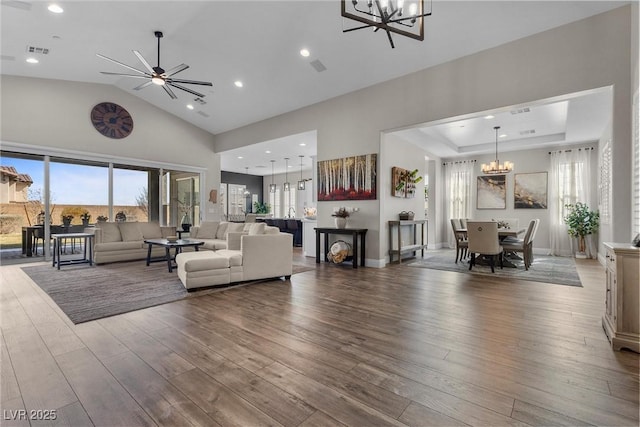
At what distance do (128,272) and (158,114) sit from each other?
4.84 m

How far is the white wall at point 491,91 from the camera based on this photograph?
354 cm

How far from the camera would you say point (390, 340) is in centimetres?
243

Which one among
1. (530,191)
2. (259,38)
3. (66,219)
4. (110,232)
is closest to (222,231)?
(110,232)

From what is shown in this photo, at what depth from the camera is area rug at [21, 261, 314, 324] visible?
3.26 metres

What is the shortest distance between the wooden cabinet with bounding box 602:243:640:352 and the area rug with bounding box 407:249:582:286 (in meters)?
2.46

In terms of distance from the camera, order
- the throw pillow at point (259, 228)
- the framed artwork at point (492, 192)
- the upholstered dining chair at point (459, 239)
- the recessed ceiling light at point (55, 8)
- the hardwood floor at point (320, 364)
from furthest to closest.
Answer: the framed artwork at point (492, 192)
the upholstered dining chair at point (459, 239)
the throw pillow at point (259, 228)
the recessed ceiling light at point (55, 8)
the hardwood floor at point (320, 364)

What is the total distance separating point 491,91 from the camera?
449cm

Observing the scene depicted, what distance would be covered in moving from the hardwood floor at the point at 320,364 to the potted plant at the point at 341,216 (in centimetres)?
271

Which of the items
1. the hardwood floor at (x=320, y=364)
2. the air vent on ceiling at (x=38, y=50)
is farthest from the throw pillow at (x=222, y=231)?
the air vent on ceiling at (x=38, y=50)

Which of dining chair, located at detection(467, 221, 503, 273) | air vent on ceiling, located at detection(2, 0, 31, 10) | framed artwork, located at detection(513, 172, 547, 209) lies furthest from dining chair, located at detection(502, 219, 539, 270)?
air vent on ceiling, located at detection(2, 0, 31, 10)

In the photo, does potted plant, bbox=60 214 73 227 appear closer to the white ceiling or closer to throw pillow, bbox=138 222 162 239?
throw pillow, bbox=138 222 162 239

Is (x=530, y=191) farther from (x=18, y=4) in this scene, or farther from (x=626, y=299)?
(x=18, y=4)

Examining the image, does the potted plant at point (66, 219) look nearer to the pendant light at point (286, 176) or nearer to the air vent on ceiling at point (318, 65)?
the pendant light at point (286, 176)

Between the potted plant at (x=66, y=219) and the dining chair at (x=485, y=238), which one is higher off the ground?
the potted plant at (x=66, y=219)
